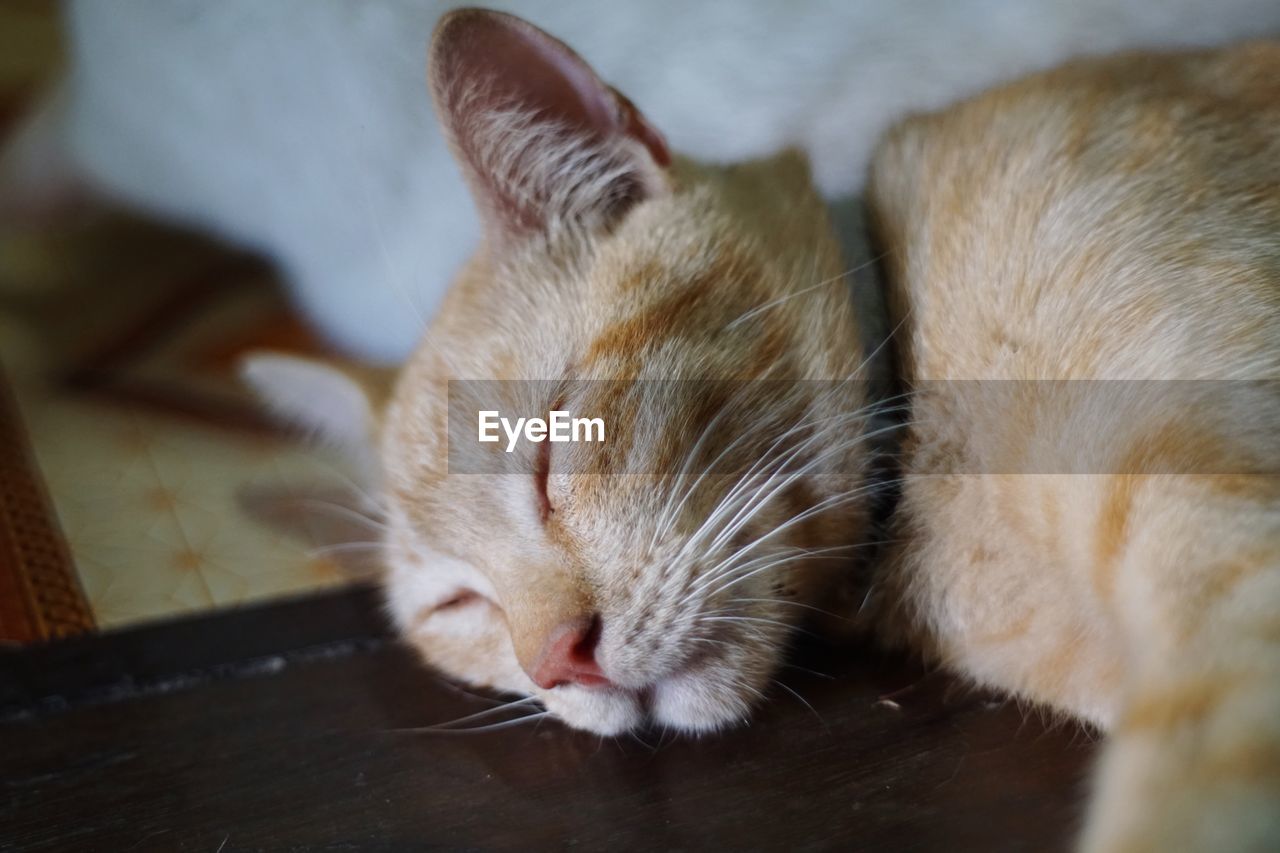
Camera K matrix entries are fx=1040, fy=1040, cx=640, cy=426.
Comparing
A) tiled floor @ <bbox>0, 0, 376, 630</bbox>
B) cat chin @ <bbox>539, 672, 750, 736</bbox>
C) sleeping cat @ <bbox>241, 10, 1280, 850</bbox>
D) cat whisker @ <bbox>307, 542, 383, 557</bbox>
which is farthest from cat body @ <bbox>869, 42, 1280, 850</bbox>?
tiled floor @ <bbox>0, 0, 376, 630</bbox>

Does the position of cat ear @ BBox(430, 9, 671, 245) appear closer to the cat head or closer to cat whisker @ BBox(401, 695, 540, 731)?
the cat head

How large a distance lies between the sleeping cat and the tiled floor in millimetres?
336

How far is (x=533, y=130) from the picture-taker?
3.63 ft

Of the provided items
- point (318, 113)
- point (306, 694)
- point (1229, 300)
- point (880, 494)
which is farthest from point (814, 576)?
point (318, 113)

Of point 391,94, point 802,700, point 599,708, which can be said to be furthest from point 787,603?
point 391,94

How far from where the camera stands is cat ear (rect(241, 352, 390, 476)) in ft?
4.76

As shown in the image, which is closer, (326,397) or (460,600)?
(460,600)

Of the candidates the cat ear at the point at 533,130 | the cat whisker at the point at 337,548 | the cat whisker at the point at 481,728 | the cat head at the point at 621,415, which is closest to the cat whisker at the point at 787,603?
the cat head at the point at 621,415

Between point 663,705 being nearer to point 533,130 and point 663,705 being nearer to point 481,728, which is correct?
point 481,728

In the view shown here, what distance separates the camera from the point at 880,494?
1101mm

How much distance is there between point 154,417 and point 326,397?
278 millimetres

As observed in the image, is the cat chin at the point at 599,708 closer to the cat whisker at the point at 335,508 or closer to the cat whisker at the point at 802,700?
the cat whisker at the point at 802,700

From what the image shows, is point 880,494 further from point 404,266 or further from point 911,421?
point 404,266

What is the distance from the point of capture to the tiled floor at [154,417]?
139 centimetres
